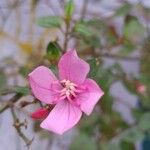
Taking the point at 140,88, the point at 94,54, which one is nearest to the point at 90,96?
the point at 94,54

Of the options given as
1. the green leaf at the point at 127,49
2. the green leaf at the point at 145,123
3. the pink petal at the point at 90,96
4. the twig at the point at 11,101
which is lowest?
the green leaf at the point at 145,123

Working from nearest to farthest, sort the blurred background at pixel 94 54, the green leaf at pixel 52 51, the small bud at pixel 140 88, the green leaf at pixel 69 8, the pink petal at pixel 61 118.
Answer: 1. the pink petal at pixel 61 118
2. the green leaf at pixel 52 51
3. the green leaf at pixel 69 8
4. the blurred background at pixel 94 54
5. the small bud at pixel 140 88

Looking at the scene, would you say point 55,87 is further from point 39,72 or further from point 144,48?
point 144,48

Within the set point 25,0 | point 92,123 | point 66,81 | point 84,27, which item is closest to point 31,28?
point 25,0

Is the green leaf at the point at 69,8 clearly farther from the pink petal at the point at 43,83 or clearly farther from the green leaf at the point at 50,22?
the pink petal at the point at 43,83

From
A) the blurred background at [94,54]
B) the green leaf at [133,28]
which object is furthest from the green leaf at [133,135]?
the green leaf at [133,28]

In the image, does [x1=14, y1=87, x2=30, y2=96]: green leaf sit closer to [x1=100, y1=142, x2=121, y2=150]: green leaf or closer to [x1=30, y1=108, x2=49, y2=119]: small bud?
[x1=30, y1=108, x2=49, y2=119]: small bud
